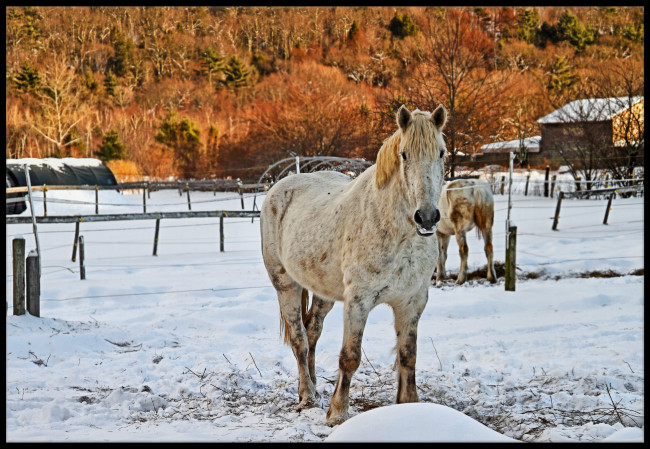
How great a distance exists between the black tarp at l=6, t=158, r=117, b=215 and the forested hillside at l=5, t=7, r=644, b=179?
5.38 metres

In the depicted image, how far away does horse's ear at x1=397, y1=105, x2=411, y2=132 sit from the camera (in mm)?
3289

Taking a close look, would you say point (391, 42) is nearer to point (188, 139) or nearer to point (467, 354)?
point (188, 139)

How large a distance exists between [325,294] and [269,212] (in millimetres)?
932

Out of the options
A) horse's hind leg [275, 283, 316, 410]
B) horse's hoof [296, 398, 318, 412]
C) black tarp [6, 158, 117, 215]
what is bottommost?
horse's hoof [296, 398, 318, 412]

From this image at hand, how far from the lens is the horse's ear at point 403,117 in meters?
3.29

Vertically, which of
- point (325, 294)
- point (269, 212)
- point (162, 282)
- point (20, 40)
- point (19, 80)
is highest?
point (20, 40)

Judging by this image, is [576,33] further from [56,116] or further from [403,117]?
[403,117]

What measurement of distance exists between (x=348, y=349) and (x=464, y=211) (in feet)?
21.1

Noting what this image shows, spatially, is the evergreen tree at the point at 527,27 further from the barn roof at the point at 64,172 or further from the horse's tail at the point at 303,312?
the horse's tail at the point at 303,312

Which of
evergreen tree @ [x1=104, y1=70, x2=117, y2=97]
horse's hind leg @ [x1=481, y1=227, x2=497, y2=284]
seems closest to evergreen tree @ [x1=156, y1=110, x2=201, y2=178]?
evergreen tree @ [x1=104, y1=70, x2=117, y2=97]

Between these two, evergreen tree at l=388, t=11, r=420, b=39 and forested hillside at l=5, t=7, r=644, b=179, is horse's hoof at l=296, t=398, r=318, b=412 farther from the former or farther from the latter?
evergreen tree at l=388, t=11, r=420, b=39

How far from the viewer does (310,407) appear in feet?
13.0

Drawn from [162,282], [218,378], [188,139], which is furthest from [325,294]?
[188,139]

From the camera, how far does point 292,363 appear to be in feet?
16.3
